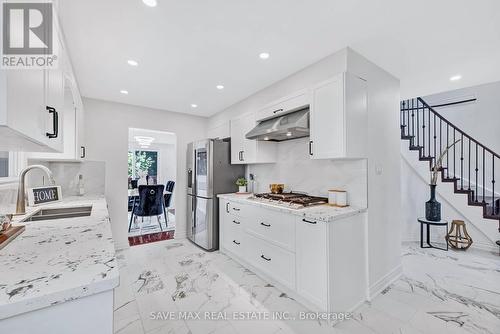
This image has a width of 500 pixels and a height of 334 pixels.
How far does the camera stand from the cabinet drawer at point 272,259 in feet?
7.33

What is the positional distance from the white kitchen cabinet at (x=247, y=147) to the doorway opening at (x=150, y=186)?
1504mm

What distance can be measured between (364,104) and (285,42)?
1.04 m

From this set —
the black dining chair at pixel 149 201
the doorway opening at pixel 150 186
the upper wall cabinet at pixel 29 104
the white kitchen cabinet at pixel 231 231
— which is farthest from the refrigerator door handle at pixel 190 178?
the upper wall cabinet at pixel 29 104

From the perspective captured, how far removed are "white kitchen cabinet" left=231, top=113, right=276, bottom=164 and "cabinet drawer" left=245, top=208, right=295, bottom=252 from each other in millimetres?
875

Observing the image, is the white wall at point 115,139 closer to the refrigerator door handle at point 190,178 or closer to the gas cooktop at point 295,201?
the refrigerator door handle at point 190,178

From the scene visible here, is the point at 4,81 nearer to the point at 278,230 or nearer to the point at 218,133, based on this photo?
the point at 278,230

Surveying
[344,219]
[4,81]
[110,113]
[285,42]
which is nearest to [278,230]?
[344,219]

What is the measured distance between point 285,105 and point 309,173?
926 mm

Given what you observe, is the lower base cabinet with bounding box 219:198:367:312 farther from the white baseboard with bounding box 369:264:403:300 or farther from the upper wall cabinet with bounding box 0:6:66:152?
the upper wall cabinet with bounding box 0:6:66:152

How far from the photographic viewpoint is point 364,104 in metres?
2.27

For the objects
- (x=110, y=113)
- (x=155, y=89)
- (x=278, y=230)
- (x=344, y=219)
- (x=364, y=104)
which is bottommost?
(x=278, y=230)

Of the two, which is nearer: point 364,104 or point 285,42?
point 285,42

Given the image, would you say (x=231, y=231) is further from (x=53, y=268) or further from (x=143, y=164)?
(x=143, y=164)

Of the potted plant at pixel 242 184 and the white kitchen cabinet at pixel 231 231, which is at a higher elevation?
the potted plant at pixel 242 184
